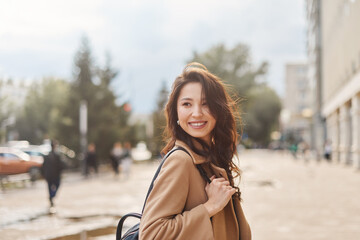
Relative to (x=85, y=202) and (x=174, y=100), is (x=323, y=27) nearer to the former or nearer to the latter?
(x=85, y=202)

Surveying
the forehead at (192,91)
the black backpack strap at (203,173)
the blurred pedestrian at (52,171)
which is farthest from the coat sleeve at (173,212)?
the blurred pedestrian at (52,171)

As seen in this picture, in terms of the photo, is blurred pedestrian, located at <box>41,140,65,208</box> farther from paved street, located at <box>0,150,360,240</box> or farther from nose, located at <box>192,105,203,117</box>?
nose, located at <box>192,105,203,117</box>

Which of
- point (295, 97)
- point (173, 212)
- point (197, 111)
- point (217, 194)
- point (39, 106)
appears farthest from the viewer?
point (295, 97)

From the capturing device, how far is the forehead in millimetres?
2248

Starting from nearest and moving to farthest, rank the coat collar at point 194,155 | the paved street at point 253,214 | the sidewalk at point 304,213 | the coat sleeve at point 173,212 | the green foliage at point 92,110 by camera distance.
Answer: the coat sleeve at point 173,212
the coat collar at point 194,155
the sidewalk at point 304,213
the paved street at point 253,214
the green foliage at point 92,110

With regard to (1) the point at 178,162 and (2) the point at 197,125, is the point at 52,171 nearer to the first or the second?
(2) the point at 197,125

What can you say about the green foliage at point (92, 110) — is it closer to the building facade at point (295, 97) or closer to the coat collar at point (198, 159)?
the coat collar at point (198, 159)

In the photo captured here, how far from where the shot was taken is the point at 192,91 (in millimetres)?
2258

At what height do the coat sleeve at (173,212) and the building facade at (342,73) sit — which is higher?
the building facade at (342,73)

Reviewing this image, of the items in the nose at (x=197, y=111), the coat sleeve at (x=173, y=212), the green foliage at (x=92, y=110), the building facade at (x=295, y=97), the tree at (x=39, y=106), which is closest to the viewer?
the coat sleeve at (x=173, y=212)

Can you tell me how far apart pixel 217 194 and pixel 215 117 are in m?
0.41

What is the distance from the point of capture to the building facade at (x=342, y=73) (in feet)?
81.8

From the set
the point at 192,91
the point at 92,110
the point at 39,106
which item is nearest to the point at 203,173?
the point at 192,91

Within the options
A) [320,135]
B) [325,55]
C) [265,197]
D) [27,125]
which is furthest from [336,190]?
[27,125]
